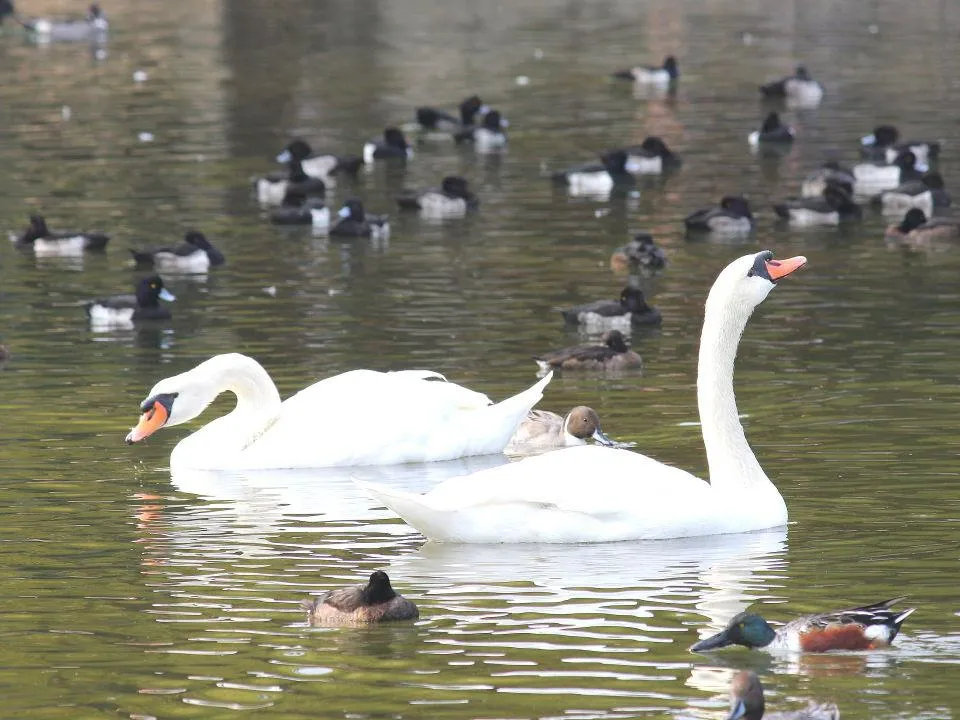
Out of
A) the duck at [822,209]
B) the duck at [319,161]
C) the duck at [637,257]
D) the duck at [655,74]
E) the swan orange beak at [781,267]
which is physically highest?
the swan orange beak at [781,267]

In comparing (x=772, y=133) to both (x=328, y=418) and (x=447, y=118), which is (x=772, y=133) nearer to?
Result: (x=447, y=118)

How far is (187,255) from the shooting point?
26062 millimetres

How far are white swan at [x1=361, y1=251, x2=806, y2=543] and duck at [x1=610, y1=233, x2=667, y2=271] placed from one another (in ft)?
40.3

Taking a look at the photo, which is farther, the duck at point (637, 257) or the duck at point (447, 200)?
the duck at point (447, 200)

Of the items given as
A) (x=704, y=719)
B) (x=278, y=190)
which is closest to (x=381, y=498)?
(x=704, y=719)

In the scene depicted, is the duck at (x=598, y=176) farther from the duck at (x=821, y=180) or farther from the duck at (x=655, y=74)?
the duck at (x=655, y=74)

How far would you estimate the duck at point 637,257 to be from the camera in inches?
1001

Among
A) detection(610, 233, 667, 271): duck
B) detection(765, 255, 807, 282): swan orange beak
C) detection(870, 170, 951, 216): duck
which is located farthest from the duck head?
detection(870, 170, 951, 216): duck

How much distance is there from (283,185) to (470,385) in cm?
1540

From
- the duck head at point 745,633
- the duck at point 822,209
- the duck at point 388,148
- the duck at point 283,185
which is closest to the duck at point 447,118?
the duck at point 388,148

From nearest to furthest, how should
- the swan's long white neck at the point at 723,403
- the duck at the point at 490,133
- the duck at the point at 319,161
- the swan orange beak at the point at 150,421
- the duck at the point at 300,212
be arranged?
the swan's long white neck at the point at 723,403 < the swan orange beak at the point at 150,421 < the duck at the point at 300,212 < the duck at the point at 319,161 < the duck at the point at 490,133

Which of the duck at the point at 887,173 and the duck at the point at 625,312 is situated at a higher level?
the duck at the point at 625,312

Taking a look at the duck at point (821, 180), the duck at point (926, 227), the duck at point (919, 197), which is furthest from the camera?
the duck at point (821, 180)

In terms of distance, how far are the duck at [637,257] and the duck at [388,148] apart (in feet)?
43.3
